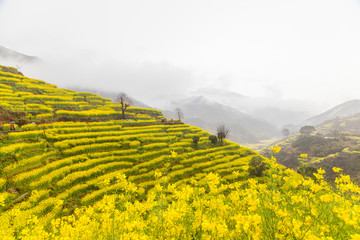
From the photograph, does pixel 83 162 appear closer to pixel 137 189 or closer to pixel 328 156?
pixel 137 189

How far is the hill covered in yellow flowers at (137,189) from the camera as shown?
3.35 metres

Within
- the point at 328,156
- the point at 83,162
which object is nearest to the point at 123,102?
the point at 83,162

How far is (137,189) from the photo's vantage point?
14.7m

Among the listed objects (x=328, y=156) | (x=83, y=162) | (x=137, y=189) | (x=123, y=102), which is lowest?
(x=328, y=156)

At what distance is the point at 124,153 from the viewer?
20312 mm

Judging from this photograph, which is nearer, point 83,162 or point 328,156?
point 83,162

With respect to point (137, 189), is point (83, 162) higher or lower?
higher

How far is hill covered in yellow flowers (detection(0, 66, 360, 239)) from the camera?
335 centimetres

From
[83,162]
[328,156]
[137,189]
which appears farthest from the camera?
[328,156]

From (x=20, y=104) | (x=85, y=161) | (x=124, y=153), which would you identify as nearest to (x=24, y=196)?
(x=85, y=161)

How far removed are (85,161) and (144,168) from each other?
6595 millimetres

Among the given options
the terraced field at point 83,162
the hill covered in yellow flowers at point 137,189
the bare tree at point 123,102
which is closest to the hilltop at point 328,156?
the terraced field at point 83,162

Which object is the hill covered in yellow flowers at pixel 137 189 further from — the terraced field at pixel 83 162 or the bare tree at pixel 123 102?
the bare tree at pixel 123 102

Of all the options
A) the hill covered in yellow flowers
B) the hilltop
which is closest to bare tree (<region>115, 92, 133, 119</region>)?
the hill covered in yellow flowers
